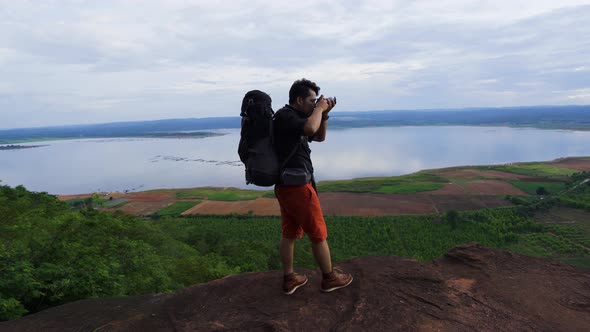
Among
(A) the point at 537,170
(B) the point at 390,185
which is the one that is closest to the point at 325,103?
(B) the point at 390,185

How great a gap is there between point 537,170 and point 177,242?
64.7m

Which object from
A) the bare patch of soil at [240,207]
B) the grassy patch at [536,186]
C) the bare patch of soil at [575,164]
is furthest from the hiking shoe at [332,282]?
the bare patch of soil at [575,164]

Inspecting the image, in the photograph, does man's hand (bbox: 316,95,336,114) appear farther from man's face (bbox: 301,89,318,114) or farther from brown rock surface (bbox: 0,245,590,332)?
brown rock surface (bbox: 0,245,590,332)

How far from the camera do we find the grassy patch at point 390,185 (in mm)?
50844

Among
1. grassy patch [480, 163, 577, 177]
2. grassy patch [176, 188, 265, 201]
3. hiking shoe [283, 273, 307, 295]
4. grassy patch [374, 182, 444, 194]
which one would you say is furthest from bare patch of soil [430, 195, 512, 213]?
hiking shoe [283, 273, 307, 295]

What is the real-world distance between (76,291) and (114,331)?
2095mm

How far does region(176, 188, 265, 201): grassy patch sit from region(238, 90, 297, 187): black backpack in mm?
45774

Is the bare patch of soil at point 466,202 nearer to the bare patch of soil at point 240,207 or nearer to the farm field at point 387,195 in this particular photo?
the farm field at point 387,195

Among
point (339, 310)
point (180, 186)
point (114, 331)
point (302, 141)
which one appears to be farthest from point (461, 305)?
point (180, 186)

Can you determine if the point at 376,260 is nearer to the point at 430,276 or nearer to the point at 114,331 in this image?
the point at 430,276

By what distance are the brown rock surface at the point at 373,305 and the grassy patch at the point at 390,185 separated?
46244 millimetres

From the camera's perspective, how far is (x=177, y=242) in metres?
16.7

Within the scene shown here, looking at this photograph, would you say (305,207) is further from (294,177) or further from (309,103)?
(309,103)

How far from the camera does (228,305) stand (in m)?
3.69
